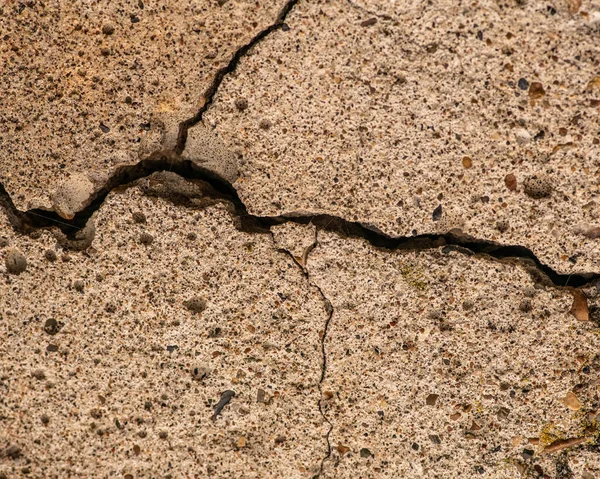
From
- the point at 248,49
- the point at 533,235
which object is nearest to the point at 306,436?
the point at 533,235

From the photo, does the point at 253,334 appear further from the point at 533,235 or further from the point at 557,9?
the point at 557,9

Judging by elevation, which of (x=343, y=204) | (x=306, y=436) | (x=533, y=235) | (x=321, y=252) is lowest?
(x=306, y=436)

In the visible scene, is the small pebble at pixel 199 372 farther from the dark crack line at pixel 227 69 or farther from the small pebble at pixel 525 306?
the small pebble at pixel 525 306

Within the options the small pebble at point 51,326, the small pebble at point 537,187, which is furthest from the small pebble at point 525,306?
the small pebble at point 51,326

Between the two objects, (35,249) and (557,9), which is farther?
(35,249)

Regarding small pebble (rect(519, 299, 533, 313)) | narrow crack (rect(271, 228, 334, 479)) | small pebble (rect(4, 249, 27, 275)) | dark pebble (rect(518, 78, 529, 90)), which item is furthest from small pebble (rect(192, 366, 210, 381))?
dark pebble (rect(518, 78, 529, 90))
